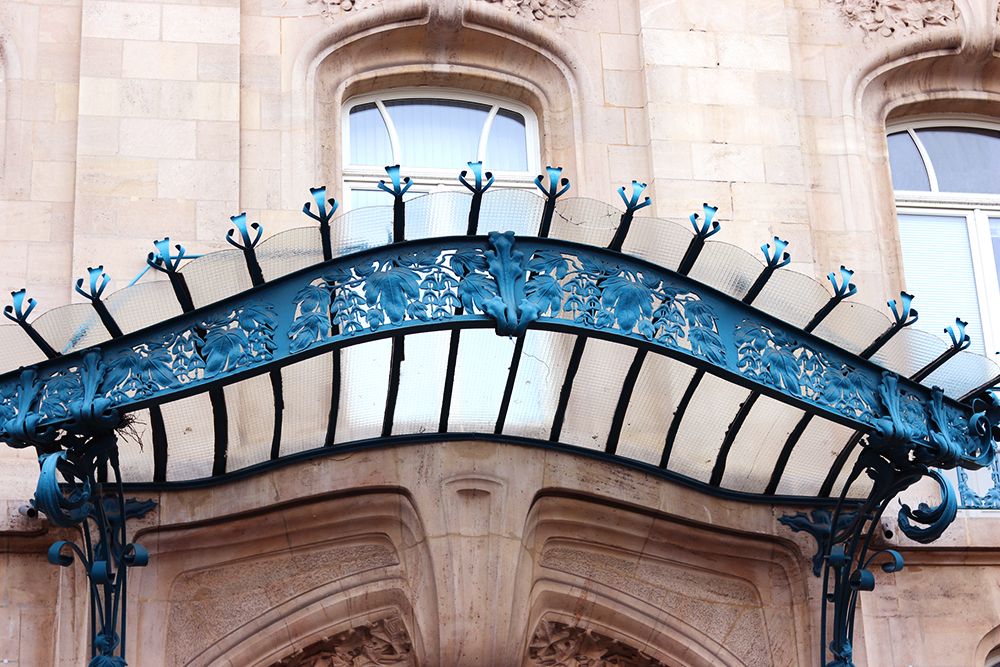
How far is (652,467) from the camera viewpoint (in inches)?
377

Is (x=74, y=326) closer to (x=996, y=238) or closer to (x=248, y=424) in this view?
(x=248, y=424)

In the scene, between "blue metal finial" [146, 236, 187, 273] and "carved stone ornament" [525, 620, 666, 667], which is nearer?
"blue metal finial" [146, 236, 187, 273]

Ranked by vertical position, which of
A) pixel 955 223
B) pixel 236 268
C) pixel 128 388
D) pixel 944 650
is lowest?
pixel 944 650

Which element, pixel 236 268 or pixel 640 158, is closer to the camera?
pixel 236 268

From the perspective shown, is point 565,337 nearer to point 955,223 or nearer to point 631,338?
point 631,338

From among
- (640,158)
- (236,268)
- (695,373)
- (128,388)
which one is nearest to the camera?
(128,388)

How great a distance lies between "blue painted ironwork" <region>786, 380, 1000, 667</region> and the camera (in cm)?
864

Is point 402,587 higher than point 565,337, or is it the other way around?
point 565,337

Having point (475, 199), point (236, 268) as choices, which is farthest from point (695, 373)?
point (236, 268)

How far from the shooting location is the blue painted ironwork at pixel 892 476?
340 inches

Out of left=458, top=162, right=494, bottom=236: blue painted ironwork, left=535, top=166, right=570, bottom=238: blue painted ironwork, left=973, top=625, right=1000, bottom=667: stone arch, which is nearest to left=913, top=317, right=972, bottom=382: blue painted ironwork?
left=973, top=625, right=1000, bottom=667: stone arch

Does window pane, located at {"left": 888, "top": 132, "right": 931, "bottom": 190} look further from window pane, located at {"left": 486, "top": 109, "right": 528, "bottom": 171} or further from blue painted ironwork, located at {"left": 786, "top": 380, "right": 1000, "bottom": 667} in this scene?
blue painted ironwork, located at {"left": 786, "top": 380, "right": 1000, "bottom": 667}

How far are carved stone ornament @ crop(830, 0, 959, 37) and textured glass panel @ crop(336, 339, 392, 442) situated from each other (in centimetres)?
415

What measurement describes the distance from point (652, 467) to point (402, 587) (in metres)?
1.49
